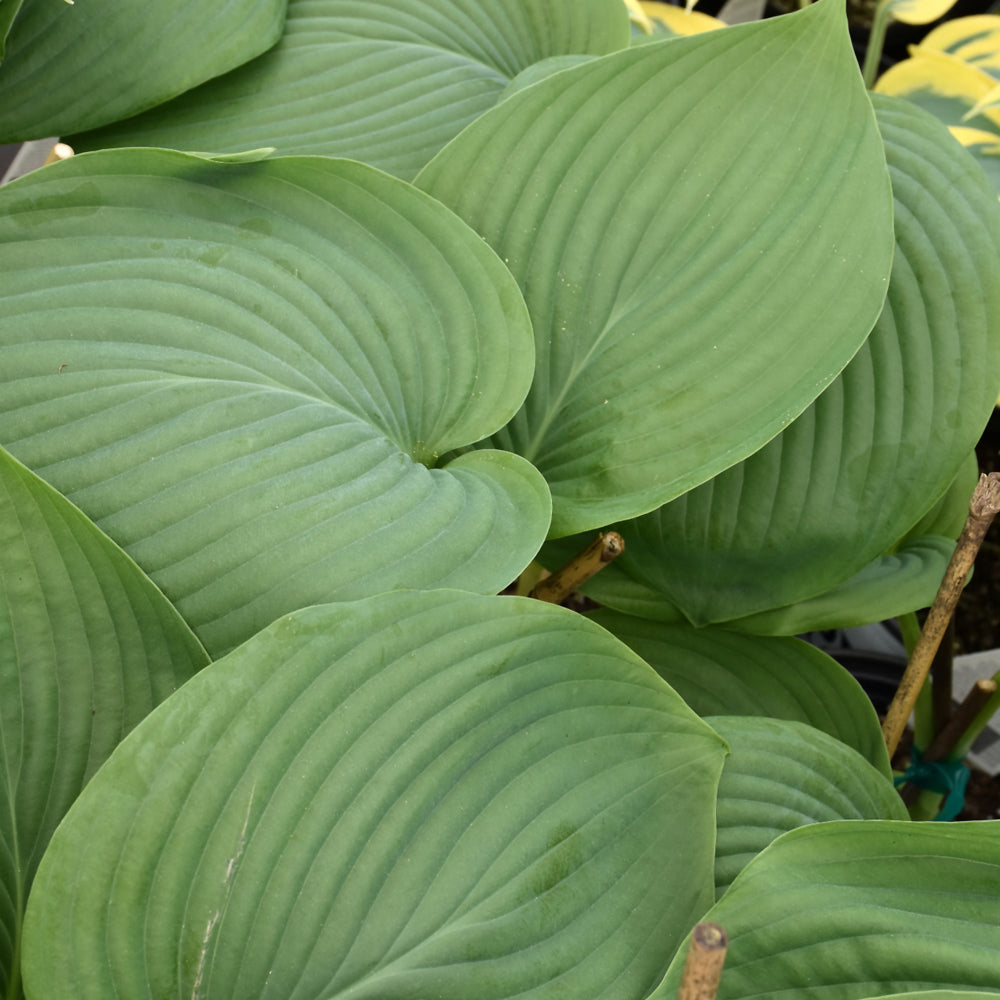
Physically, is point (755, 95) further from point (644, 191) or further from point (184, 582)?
point (184, 582)

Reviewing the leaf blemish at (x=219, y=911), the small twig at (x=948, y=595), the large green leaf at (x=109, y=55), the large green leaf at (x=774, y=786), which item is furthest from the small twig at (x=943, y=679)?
the large green leaf at (x=109, y=55)

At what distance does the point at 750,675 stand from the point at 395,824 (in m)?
0.35

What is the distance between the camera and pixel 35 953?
385 millimetres

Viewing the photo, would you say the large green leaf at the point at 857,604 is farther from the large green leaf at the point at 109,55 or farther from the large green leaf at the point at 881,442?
the large green leaf at the point at 109,55

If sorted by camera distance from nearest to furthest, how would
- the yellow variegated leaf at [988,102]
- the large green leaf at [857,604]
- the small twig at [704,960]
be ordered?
the small twig at [704,960] < the large green leaf at [857,604] < the yellow variegated leaf at [988,102]

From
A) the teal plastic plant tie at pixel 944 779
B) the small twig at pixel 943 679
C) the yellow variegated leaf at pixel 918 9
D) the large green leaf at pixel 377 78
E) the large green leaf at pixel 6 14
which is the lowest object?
the teal plastic plant tie at pixel 944 779

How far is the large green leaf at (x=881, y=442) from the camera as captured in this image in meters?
0.60

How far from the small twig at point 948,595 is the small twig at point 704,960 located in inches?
11.3

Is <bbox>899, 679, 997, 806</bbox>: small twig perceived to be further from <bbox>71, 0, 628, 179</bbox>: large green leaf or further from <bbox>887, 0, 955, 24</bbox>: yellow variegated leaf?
<bbox>887, 0, 955, 24</bbox>: yellow variegated leaf

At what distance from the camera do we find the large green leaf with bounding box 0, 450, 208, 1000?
433 mm

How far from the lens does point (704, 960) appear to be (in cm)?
30

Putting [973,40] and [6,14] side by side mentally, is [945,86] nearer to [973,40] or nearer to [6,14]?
[973,40]

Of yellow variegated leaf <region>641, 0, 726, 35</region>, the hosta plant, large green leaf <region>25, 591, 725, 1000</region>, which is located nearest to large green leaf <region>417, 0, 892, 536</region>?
the hosta plant

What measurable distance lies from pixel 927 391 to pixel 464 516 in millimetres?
306
